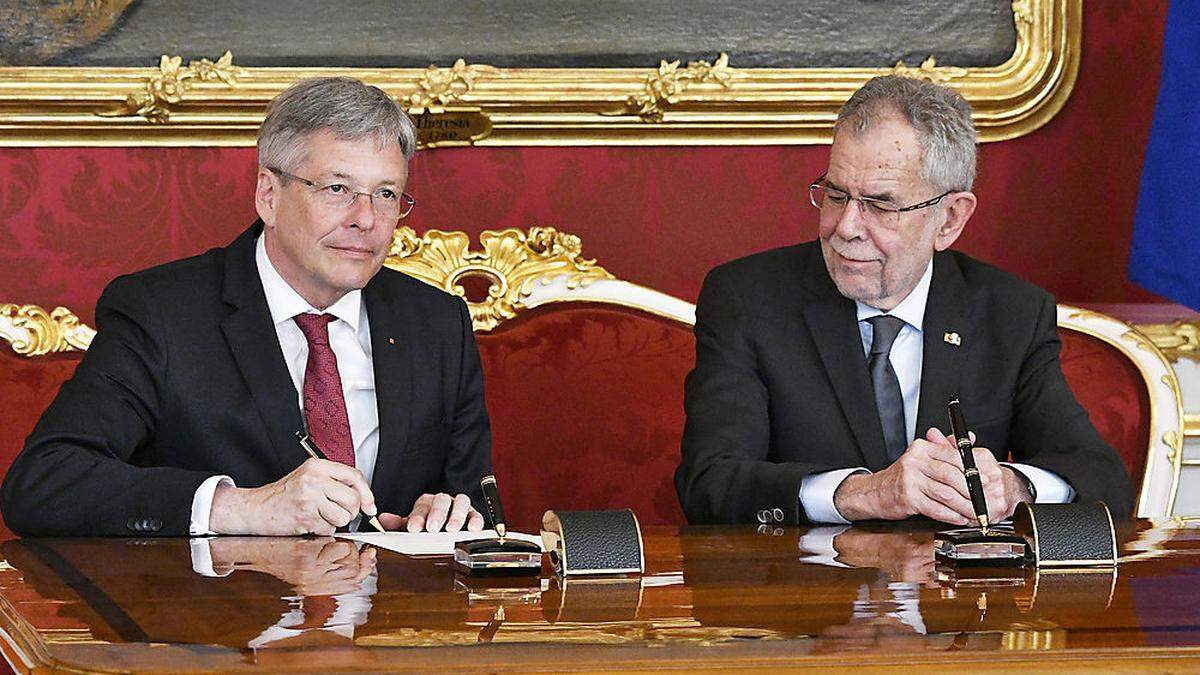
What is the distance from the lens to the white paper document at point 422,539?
225 cm

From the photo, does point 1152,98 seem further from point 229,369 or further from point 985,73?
point 229,369

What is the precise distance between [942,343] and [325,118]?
1.15 metres

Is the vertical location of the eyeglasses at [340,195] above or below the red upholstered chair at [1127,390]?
above

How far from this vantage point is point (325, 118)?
279cm

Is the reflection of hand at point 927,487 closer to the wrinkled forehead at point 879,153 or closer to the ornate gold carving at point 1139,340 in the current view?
the wrinkled forehead at point 879,153

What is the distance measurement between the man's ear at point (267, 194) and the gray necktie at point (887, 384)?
41.9 inches

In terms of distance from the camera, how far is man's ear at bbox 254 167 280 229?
2.85 meters

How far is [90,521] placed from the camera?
245 centimetres

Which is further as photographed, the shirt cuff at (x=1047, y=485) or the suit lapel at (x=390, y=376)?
the suit lapel at (x=390, y=376)

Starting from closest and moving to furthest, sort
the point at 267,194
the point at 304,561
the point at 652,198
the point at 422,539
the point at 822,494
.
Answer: the point at 304,561
the point at 422,539
the point at 822,494
the point at 267,194
the point at 652,198

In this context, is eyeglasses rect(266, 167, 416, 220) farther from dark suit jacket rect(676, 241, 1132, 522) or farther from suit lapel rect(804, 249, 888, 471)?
suit lapel rect(804, 249, 888, 471)

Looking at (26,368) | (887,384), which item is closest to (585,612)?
(887,384)

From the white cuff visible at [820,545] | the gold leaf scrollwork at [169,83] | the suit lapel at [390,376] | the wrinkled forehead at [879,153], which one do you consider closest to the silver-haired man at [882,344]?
the wrinkled forehead at [879,153]

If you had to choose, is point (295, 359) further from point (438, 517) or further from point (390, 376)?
point (438, 517)
